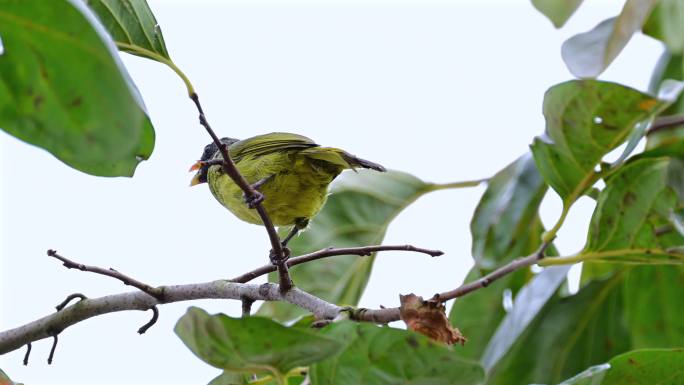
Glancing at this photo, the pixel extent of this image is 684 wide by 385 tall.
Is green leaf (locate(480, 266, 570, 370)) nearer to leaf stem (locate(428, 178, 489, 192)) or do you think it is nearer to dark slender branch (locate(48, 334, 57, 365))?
leaf stem (locate(428, 178, 489, 192))

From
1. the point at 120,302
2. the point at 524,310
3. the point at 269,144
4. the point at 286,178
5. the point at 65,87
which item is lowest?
the point at 524,310

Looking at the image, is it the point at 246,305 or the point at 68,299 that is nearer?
the point at 246,305

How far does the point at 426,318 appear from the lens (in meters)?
1.24

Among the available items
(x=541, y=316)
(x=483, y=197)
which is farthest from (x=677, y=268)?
(x=483, y=197)

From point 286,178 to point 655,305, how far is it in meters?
1.18

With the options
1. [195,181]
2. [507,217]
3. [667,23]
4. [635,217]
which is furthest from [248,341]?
[195,181]

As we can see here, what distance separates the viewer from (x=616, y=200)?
206 centimetres

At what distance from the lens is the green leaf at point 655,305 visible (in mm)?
2818

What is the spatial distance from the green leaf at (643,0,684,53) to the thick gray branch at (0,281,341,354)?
1677 millimetres

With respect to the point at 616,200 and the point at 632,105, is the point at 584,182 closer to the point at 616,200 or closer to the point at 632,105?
the point at 616,200

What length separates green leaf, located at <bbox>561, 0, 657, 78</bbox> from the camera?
7.22 feet

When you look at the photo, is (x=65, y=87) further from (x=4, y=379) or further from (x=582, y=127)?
(x=582, y=127)

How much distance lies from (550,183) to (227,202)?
1105 millimetres

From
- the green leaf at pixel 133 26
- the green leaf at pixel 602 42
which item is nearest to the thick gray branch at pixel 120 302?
the green leaf at pixel 133 26
